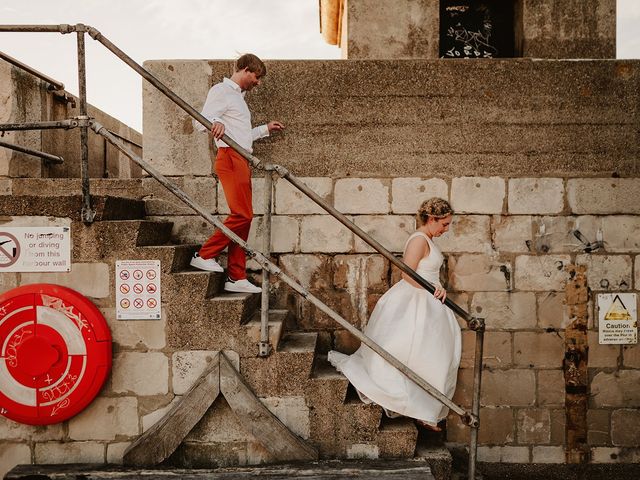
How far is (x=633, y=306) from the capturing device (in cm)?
432

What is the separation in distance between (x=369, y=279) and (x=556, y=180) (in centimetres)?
187

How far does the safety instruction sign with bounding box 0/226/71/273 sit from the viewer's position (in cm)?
344

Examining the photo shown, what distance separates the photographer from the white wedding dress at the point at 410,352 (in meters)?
3.50

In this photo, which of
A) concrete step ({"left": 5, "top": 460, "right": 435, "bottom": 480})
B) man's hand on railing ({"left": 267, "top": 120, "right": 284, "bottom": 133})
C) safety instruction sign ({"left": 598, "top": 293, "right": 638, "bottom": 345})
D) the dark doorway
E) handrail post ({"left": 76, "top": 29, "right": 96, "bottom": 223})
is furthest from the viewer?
the dark doorway

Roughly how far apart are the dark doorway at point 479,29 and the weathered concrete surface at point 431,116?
87 centimetres

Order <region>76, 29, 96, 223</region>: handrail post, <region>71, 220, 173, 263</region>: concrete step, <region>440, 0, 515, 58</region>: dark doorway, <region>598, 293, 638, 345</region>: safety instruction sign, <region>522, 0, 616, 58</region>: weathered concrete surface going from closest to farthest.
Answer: <region>76, 29, 96, 223</region>: handrail post → <region>71, 220, 173, 263</region>: concrete step → <region>598, 293, 638, 345</region>: safety instruction sign → <region>522, 0, 616, 58</region>: weathered concrete surface → <region>440, 0, 515, 58</region>: dark doorway

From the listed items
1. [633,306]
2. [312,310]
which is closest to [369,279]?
[312,310]

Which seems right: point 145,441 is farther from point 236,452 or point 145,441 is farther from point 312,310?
point 312,310

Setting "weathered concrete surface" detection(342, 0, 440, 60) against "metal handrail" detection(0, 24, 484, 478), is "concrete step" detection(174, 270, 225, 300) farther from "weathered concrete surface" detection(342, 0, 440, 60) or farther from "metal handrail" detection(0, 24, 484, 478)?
"weathered concrete surface" detection(342, 0, 440, 60)

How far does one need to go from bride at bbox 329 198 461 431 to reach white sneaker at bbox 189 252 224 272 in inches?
46.4

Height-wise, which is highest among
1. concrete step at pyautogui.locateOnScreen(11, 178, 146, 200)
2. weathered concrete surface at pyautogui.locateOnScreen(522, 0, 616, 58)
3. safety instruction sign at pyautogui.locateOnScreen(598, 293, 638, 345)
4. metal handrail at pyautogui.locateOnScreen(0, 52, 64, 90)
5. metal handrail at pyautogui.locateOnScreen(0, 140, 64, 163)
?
weathered concrete surface at pyautogui.locateOnScreen(522, 0, 616, 58)

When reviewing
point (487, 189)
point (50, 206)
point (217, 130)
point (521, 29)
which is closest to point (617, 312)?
point (487, 189)

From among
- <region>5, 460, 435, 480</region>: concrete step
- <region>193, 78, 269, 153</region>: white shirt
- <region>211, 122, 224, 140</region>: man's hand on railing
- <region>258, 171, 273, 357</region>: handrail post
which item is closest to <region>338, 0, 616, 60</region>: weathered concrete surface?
<region>193, 78, 269, 153</region>: white shirt

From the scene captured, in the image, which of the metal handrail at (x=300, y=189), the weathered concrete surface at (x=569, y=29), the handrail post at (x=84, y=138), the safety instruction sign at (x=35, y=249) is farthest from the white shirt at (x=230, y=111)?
the weathered concrete surface at (x=569, y=29)
